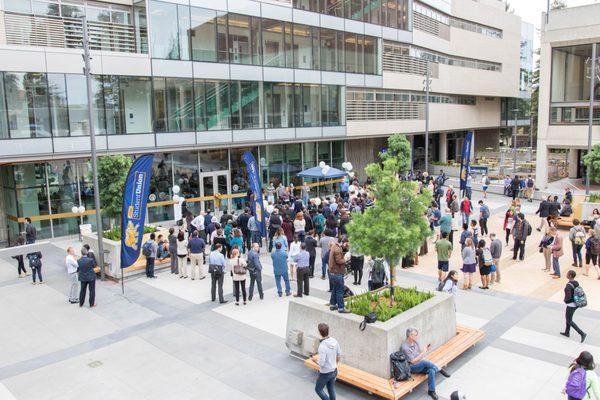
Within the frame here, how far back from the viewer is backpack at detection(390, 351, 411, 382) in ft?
30.0

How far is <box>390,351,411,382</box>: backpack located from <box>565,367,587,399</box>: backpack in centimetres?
250

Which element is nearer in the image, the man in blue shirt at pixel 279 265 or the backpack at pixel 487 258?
the man in blue shirt at pixel 279 265

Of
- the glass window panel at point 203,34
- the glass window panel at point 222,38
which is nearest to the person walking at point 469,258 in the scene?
the glass window panel at point 203,34

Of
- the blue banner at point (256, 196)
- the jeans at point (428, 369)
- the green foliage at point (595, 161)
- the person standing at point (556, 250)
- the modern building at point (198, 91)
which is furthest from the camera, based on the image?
the green foliage at point (595, 161)


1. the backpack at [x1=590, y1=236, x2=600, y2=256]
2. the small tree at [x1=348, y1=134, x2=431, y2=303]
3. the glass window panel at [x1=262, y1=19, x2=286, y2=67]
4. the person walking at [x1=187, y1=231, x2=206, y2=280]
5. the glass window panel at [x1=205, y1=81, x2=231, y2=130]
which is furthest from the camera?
the glass window panel at [x1=262, y1=19, x2=286, y2=67]

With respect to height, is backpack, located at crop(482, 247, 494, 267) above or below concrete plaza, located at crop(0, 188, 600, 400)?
above

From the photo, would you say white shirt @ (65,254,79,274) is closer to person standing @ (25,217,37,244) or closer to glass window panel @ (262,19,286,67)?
person standing @ (25,217,37,244)

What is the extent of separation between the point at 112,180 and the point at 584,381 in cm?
1542

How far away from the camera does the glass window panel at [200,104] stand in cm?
2553

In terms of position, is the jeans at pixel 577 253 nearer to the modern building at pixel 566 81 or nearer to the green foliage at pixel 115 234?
the green foliage at pixel 115 234

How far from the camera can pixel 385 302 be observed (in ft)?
35.2

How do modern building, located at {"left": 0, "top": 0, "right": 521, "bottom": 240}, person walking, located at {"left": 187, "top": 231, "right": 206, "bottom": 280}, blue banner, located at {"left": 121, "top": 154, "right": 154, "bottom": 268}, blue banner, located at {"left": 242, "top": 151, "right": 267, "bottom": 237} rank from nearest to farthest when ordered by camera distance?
blue banner, located at {"left": 121, "top": 154, "right": 154, "bottom": 268} < person walking, located at {"left": 187, "top": 231, "right": 206, "bottom": 280} < blue banner, located at {"left": 242, "top": 151, "right": 267, "bottom": 237} < modern building, located at {"left": 0, "top": 0, "right": 521, "bottom": 240}

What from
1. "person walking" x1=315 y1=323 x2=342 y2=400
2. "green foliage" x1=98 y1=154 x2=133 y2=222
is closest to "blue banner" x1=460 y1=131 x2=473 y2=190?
"green foliage" x1=98 y1=154 x2=133 y2=222

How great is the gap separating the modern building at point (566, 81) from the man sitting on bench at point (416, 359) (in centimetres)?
2750
